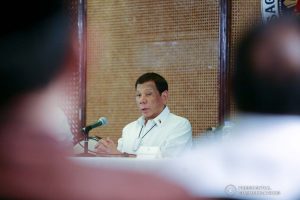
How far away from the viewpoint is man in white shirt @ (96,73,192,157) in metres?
1.34

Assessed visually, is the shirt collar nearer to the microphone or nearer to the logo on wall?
the microphone

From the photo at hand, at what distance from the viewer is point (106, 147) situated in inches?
54.1

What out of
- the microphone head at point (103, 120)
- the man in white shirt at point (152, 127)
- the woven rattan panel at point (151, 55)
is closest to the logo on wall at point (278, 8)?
the woven rattan panel at point (151, 55)

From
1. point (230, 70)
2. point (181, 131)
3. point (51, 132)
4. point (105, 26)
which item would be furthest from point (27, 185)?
point (230, 70)

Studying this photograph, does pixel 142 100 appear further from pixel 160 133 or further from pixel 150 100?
pixel 160 133

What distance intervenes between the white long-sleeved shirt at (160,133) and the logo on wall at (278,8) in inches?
16.2

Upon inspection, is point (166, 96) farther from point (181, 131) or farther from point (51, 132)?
point (51, 132)

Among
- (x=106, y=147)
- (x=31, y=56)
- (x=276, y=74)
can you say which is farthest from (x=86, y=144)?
(x=276, y=74)

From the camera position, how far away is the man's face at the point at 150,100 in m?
1.40

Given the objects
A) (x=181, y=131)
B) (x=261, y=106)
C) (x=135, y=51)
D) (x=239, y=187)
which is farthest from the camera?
(x=135, y=51)

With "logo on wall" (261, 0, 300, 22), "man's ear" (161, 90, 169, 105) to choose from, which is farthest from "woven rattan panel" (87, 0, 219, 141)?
"logo on wall" (261, 0, 300, 22)

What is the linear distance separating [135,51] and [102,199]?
0.53 metres

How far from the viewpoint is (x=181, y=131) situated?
1.36 meters

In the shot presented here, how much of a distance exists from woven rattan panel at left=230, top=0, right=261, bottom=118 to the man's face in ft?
0.75
